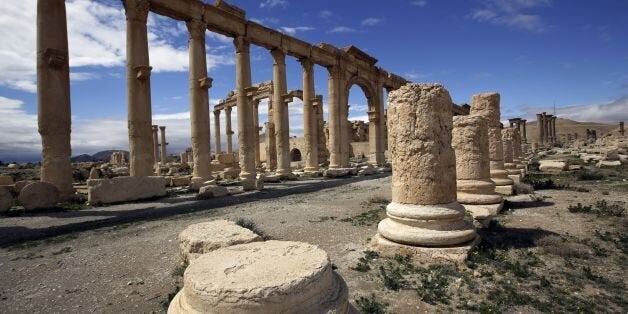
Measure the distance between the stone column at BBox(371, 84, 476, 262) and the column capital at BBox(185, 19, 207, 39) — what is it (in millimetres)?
12079

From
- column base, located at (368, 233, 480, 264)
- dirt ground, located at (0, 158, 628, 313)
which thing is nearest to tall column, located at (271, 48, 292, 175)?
dirt ground, located at (0, 158, 628, 313)

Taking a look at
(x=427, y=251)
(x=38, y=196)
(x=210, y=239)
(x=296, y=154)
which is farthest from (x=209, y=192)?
(x=296, y=154)

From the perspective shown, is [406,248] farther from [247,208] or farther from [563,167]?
[563,167]

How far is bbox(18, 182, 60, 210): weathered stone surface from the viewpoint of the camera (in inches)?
402

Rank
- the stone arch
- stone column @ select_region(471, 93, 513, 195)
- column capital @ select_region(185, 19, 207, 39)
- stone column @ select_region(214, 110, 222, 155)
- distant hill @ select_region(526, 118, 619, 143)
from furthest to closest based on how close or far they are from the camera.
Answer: distant hill @ select_region(526, 118, 619, 143) → the stone arch → stone column @ select_region(214, 110, 222, 155) → column capital @ select_region(185, 19, 207, 39) → stone column @ select_region(471, 93, 513, 195)

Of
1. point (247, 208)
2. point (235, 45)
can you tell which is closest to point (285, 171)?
point (235, 45)

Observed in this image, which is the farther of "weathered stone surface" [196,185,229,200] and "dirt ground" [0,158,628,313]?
"weathered stone surface" [196,185,229,200]

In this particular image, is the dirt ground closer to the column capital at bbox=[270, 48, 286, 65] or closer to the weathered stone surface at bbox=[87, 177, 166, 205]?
the weathered stone surface at bbox=[87, 177, 166, 205]

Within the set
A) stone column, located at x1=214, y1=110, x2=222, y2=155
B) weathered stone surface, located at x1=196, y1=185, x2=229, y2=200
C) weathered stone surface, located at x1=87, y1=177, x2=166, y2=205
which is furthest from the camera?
stone column, located at x1=214, y1=110, x2=222, y2=155

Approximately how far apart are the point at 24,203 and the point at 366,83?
21509 mm

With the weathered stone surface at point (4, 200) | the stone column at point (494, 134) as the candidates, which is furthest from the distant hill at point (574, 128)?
the weathered stone surface at point (4, 200)

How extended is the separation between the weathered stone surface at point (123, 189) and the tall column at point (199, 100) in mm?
2473

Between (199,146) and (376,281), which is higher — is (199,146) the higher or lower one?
the higher one

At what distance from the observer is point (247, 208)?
32.3 ft
